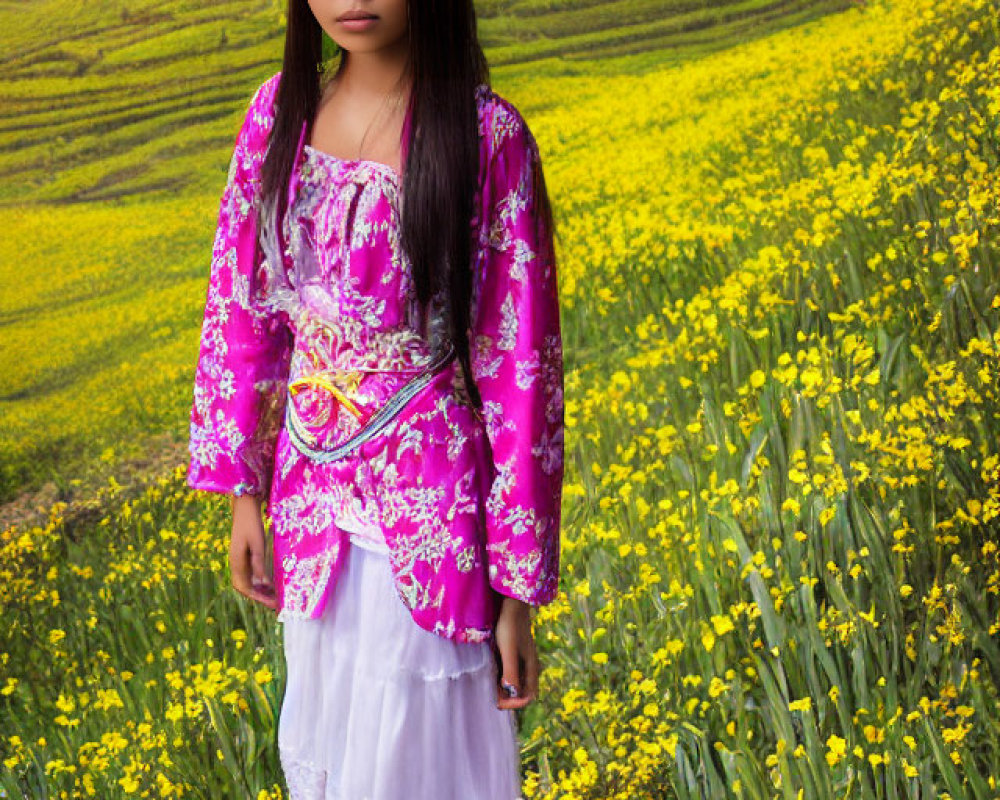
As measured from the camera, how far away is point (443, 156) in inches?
54.2

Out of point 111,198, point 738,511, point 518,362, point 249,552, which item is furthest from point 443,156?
point 111,198

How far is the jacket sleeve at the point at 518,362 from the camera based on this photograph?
1.39 meters

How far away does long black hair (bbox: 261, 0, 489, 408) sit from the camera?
138 centimetres

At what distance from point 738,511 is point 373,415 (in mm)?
1174

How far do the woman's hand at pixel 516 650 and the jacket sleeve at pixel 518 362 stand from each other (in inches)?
1.5

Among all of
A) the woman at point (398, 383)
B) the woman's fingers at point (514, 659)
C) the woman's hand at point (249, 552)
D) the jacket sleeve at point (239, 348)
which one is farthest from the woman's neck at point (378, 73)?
the woman's fingers at point (514, 659)

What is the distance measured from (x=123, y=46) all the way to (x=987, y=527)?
9.64ft

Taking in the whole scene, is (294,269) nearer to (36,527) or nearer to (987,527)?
(987,527)

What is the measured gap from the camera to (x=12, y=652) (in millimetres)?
3432

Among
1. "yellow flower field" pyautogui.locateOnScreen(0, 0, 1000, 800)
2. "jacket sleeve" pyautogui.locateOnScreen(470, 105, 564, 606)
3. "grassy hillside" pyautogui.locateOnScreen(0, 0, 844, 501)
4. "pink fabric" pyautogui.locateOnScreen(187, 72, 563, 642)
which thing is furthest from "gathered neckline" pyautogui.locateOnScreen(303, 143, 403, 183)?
"grassy hillside" pyautogui.locateOnScreen(0, 0, 844, 501)

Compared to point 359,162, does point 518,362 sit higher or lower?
lower

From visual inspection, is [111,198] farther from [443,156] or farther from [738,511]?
[443,156]

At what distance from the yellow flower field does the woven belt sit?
96 cm

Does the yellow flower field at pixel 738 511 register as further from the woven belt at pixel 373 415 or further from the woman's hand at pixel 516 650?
the woven belt at pixel 373 415
